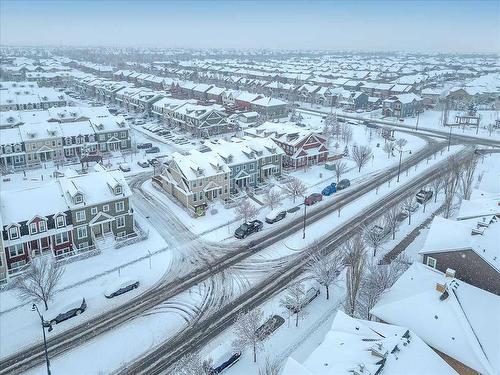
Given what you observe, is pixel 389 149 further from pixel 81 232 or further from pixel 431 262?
pixel 81 232

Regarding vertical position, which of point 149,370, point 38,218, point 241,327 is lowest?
point 149,370

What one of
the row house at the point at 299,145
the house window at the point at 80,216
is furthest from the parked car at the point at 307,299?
the row house at the point at 299,145

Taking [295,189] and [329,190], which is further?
[329,190]

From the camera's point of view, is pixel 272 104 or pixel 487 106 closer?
pixel 272 104

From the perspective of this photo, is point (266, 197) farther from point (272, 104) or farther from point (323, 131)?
point (272, 104)

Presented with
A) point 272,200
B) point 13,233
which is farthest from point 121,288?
point 272,200

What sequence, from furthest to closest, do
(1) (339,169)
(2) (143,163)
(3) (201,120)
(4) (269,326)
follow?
(3) (201,120) < (2) (143,163) < (1) (339,169) < (4) (269,326)

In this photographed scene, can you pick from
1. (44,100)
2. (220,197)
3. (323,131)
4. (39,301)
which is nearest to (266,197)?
(220,197)
